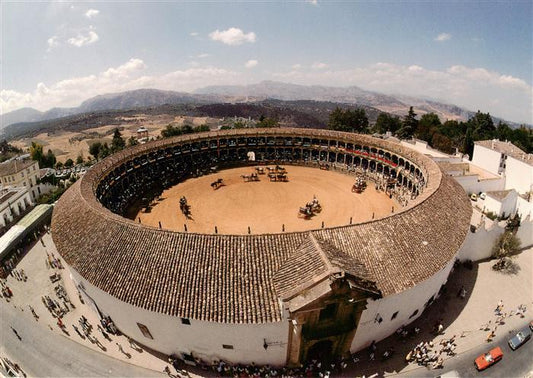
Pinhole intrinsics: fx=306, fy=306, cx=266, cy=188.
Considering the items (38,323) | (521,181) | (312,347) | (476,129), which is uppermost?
(476,129)

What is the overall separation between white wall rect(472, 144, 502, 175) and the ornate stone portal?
169ft

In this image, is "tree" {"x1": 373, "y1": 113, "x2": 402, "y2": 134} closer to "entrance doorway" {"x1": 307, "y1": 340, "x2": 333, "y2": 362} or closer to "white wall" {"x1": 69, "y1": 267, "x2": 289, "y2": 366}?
"entrance doorway" {"x1": 307, "y1": 340, "x2": 333, "y2": 362}

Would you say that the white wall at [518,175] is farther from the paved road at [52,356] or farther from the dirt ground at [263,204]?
the paved road at [52,356]

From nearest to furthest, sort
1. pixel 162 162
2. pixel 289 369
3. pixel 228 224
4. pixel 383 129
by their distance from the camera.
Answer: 1. pixel 289 369
2. pixel 228 224
3. pixel 162 162
4. pixel 383 129

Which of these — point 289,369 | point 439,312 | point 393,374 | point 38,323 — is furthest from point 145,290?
point 439,312

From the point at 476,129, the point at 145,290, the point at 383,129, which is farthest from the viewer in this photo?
the point at 383,129

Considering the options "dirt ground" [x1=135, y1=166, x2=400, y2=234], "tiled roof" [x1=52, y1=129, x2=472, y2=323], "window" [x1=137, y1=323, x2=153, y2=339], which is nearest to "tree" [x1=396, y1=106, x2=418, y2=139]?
"dirt ground" [x1=135, y1=166, x2=400, y2=234]

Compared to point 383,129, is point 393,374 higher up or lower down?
lower down

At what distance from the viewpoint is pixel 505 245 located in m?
36.8

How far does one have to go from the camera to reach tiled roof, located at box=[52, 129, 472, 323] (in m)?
21.9

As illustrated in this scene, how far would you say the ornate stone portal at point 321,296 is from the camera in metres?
20.6

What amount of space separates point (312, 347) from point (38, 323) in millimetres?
27971

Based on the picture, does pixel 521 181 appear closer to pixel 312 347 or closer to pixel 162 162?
pixel 312 347

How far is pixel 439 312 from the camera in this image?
30641 mm
